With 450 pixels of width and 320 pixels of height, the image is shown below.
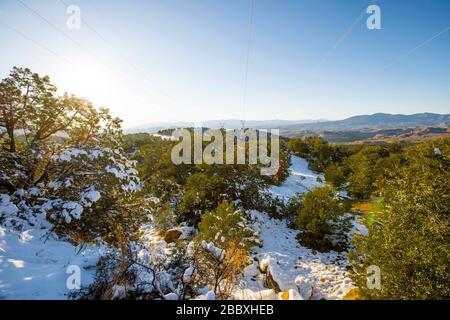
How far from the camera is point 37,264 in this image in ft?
16.2

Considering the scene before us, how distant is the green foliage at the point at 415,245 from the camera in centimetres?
437

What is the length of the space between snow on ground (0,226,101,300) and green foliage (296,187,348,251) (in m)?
9.81

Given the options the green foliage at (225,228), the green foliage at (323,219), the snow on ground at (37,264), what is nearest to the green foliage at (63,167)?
the snow on ground at (37,264)

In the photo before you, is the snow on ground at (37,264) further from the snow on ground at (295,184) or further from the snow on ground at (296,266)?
the snow on ground at (295,184)

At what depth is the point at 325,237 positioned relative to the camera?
11.9 metres

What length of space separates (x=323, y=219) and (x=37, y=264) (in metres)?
11.3

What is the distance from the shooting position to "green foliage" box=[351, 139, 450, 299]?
14.3ft

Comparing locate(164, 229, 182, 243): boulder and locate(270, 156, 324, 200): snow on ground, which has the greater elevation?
locate(270, 156, 324, 200): snow on ground

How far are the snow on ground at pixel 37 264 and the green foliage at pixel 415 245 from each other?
6.39m

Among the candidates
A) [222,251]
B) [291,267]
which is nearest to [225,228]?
[291,267]

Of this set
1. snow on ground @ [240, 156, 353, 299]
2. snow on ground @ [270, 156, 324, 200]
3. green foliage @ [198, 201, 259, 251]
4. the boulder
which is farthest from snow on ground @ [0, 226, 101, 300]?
snow on ground @ [270, 156, 324, 200]

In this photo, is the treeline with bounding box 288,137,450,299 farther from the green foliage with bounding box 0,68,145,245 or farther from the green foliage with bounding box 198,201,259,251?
the green foliage with bounding box 0,68,145,245

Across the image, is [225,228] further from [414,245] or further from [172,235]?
[414,245]
